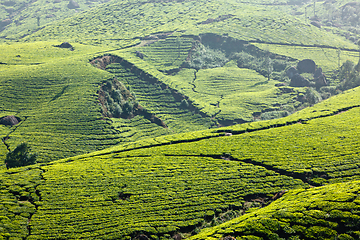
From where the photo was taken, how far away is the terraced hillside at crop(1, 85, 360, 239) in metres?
31.8

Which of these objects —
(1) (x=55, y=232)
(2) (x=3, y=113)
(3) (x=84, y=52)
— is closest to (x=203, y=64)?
(3) (x=84, y=52)

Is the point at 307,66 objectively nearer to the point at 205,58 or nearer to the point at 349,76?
the point at 349,76

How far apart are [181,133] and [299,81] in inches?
3166

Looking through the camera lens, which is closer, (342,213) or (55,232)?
(342,213)

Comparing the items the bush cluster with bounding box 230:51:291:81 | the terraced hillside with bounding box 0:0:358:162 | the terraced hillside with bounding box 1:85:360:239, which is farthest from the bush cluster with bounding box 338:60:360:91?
the terraced hillside with bounding box 1:85:360:239

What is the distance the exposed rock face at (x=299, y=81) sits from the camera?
401ft

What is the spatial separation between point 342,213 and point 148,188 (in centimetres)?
2966

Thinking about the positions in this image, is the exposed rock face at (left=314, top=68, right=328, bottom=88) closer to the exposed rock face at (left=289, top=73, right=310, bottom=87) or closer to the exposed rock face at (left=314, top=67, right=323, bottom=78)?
the exposed rock face at (left=314, top=67, right=323, bottom=78)

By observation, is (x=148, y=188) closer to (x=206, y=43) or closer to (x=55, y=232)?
(x=55, y=232)

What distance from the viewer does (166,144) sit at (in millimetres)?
64000

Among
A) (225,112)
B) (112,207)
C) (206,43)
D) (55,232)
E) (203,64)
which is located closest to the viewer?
(55,232)

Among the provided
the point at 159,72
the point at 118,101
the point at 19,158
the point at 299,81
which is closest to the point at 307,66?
the point at 299,81

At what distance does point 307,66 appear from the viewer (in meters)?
132

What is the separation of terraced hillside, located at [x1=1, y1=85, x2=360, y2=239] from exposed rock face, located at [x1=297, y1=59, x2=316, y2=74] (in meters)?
76.3
